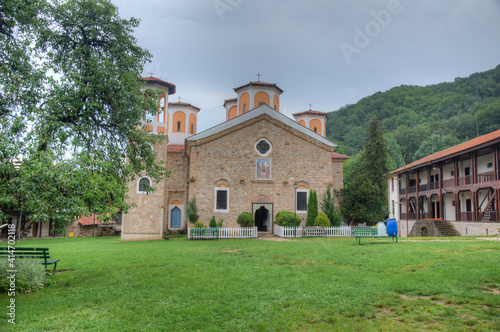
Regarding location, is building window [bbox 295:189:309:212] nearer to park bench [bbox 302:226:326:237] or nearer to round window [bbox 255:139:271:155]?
park bench [bbox 302:226:326:237]

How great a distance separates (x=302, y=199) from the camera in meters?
24.8

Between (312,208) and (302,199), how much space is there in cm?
205

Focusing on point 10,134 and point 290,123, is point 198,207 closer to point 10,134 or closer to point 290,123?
point 290,123

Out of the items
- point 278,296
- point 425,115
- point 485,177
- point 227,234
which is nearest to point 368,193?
point 485,177

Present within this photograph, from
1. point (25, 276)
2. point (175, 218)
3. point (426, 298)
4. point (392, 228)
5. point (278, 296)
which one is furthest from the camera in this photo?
point (175, 218)

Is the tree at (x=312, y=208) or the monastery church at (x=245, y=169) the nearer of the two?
the tree at (x=312, y=208)

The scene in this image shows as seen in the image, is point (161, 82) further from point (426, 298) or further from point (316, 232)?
point (426, 298)

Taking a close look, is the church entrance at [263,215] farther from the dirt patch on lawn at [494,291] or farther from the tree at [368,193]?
the dirt patch on lawn at [494,291]

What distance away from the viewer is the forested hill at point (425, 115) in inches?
2009

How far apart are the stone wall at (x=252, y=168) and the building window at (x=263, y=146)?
10.2 inches

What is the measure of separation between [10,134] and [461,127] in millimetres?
60345

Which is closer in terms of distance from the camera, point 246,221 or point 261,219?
point 246,221

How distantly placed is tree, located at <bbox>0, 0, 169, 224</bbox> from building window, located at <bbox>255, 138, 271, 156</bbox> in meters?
14.0

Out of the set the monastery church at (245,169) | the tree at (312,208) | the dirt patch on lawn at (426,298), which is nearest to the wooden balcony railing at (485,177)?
the monastery church at (245,169)
